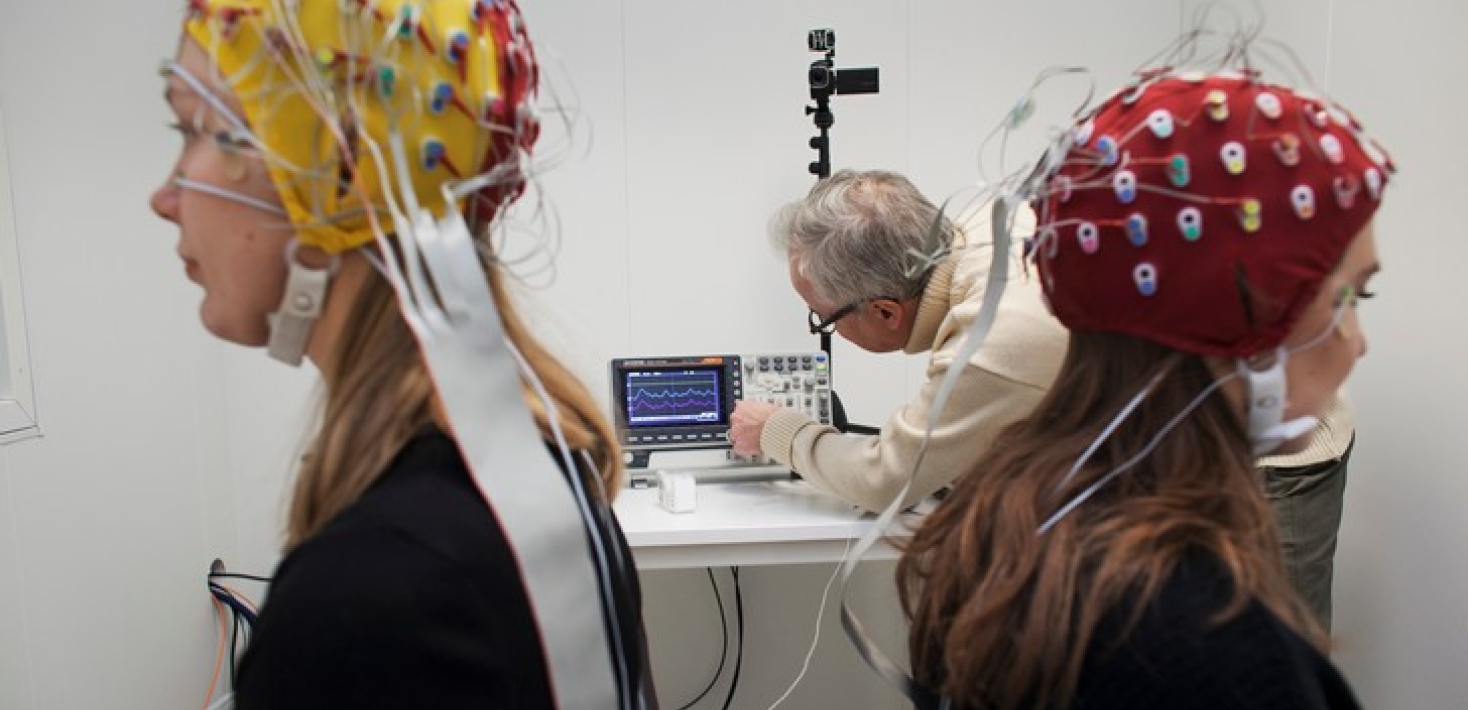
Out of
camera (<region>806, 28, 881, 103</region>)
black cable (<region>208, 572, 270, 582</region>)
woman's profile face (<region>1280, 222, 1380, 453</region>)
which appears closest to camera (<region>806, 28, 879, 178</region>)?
camera (<region>806, 28, 881, 103</region>)

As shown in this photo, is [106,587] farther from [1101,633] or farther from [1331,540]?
[1331,540]

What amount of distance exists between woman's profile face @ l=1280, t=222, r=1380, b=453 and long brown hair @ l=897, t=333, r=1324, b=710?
0.22 ft

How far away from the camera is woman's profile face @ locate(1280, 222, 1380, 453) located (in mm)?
711

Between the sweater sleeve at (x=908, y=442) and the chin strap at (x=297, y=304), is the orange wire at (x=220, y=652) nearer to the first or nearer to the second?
the sweater sleeve at (x=908, y=442)

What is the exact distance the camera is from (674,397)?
1.82 meters

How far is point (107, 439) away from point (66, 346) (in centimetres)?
23

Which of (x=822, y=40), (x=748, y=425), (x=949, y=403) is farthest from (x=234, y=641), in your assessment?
(x=822, y=40)

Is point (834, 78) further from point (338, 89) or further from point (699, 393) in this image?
point (338, 89)

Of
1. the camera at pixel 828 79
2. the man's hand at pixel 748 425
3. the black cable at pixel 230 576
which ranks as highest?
the camera at pixel 828 79

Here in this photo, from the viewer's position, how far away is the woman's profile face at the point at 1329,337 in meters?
0.71

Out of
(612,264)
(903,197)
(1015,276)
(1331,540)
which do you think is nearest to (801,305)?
(612,264)

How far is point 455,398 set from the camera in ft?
1.99

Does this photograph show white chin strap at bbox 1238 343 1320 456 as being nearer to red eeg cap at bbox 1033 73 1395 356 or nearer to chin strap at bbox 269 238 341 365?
red eeg cap at bbox 1033 73 1395 356

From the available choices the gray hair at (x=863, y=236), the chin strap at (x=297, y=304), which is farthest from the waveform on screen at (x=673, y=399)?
the chin strap at (x=297, y=304)
